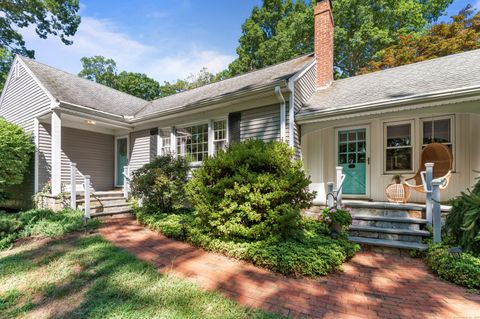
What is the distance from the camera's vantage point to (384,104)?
5309mm

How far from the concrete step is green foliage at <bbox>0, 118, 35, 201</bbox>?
949cm

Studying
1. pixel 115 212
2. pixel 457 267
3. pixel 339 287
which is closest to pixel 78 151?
pixel 115 212

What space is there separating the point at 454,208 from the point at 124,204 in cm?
788

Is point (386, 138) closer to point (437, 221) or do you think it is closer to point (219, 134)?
point (437, 221)

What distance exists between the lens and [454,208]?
12.4ft

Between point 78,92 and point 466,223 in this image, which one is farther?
point 78,92

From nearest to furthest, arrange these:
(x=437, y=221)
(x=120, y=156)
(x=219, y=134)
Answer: (x=437, y=221), (x=219, y=134), (x=120, y=156)

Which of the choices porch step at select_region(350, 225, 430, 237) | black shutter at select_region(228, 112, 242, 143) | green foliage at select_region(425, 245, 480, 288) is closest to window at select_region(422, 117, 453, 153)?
porch step at select_region(350, 225, 430, 237)

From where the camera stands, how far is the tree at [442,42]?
12.4m

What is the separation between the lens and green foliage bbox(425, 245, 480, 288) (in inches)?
117

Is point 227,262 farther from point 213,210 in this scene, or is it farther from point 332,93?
point 332,93

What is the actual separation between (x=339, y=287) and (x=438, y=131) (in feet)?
17.6

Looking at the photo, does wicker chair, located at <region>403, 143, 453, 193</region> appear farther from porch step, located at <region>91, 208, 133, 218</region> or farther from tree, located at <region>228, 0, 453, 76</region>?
tree, located at <region>228, 0, 453, 76</region>

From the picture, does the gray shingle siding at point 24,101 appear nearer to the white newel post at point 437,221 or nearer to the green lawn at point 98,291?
the green lawn at point 98,291
